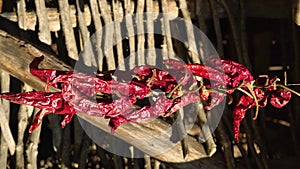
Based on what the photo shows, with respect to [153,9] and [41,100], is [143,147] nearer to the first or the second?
[41,100]

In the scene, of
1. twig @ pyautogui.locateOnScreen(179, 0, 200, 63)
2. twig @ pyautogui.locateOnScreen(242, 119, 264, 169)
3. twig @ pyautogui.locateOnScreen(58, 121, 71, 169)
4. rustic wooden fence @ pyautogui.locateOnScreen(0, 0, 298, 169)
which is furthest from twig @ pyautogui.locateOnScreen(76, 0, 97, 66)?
twig @ pyautogui.locateOnScreen(242, 119, 264, 169)

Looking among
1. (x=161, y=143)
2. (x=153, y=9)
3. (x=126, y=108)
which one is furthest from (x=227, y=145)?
(x=153, y=9)

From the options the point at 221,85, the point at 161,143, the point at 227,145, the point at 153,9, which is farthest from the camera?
the point at 153,9

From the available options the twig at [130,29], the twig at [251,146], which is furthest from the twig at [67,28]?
the twig at [251,146]

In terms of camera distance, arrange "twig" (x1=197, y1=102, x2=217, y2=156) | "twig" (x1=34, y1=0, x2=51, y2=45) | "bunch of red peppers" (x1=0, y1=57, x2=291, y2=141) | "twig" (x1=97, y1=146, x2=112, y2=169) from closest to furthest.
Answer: "bunch of red peppers" (x1=0, y1=57, x2=291, y2=141) → "twig" (x1=197, y1=102, x2=217, y2=156) → "twig" (x1=34, y1=0, x2=51, y2=45) → "twig" (x1=97, y1=146, x2=112, y2=169)

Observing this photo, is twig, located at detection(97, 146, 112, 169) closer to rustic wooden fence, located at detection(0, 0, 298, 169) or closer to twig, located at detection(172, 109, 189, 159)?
rustic wooden fence, located at detection(0, 0, 298, 169)

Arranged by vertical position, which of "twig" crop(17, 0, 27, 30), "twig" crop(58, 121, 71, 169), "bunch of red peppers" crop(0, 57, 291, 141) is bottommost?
"twig" crop(58, 121, 71, 169)

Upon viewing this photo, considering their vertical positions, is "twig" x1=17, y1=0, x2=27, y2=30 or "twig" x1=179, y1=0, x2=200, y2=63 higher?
"twig" x1=17, y1=0, x2=27, y2=30
